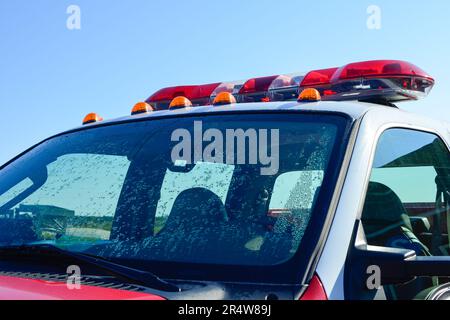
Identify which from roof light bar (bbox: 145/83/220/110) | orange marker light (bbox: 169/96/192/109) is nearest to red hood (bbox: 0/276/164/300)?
orange marker light (bbox: 169/96/192/109)

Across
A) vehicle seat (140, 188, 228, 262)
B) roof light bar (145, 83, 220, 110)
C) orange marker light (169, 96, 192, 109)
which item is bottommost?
vehicle seat (140, 188, 228, 262)

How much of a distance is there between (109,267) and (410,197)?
1.92 metres

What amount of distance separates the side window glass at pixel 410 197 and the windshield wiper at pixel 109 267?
81 centimetres

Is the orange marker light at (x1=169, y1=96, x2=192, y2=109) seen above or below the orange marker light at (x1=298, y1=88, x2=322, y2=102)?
below

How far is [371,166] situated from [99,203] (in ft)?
3.19

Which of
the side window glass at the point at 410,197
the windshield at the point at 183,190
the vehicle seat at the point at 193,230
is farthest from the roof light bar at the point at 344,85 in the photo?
the vehicle seat at the point at 193,230

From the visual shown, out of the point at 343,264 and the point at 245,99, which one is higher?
the point at 245,99

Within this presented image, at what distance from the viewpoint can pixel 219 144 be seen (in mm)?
2883

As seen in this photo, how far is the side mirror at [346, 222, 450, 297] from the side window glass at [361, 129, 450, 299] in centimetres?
29

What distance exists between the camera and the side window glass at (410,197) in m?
2.99

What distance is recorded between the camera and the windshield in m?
2.53

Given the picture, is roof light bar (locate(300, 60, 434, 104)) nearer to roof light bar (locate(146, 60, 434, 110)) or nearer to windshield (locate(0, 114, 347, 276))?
roof light bar (locate(146, 60, 434, 110))
